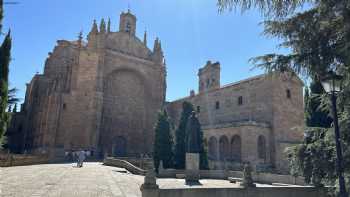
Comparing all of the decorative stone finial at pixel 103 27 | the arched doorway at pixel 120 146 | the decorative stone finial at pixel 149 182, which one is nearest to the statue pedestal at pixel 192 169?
the decorative stone finial at pixel 149 182

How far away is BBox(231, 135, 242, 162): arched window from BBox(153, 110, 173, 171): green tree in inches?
318

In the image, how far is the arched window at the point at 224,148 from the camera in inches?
1118

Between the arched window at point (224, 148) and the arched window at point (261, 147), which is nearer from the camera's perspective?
the arched window at point (261, 147)

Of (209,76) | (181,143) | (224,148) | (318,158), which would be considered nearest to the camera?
(318,158)

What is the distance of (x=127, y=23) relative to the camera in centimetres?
4238

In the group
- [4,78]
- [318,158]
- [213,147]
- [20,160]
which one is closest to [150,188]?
[318,158]

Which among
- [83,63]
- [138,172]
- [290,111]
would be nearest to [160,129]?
[138,172]

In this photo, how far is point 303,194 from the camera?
837 cm

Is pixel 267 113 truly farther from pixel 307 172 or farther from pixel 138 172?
pixel 307 172

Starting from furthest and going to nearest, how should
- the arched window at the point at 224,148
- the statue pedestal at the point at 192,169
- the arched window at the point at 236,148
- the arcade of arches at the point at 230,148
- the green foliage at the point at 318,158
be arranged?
the arched window at the point at 224,148
the arched window at the point at 236,148
the arcade of arches at the point at 230,148
the statue pedestal at the point at 192,169
the green foliage at the point at 318,158

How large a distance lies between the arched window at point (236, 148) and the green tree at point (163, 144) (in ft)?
26.5

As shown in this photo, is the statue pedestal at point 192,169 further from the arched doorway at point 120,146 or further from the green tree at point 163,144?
the arched doorway at point 120,146

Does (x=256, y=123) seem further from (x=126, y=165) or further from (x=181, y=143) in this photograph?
(x=126, y=165)

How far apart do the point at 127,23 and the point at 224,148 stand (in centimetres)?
2488
